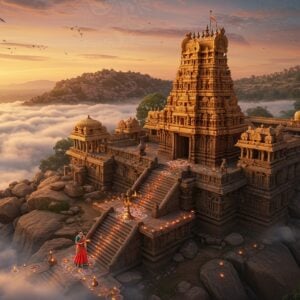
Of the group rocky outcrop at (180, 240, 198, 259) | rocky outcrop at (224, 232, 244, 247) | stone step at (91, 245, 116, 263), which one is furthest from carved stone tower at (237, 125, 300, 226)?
stone step at (91, 245, 116, 263)

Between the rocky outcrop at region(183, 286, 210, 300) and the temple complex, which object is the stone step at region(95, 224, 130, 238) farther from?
the rocky outcrop at region(183, 286, 210, 300)

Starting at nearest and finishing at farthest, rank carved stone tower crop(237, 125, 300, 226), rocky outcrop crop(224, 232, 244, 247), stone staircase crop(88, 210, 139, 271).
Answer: stone staircase crop(88, 210, 139, 271) < rocky outcrop crop(224, 232, 244, 247) < carved stone tower crop(237, 125, 300, 226)

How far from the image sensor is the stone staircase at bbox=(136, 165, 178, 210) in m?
25.5

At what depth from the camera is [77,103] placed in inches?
4633

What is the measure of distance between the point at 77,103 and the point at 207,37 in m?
94.5

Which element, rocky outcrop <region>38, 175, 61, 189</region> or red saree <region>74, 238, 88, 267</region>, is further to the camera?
rocky outcrop <region>38, 175, 61, 189</region>

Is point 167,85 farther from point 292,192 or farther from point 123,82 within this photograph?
point 292,192

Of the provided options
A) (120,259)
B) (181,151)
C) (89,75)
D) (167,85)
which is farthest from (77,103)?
(120,259)

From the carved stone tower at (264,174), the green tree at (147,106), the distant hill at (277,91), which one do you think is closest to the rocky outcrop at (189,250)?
the carved stone tower at (264,174)

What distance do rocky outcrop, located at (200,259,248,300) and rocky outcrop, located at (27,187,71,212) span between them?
14.8 metres

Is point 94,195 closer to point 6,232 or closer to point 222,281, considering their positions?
point 6,232

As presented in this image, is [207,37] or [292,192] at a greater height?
[207,37]

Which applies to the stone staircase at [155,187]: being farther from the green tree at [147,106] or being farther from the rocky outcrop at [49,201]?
the green tree at [147,106]

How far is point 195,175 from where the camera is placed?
25.7 meters
